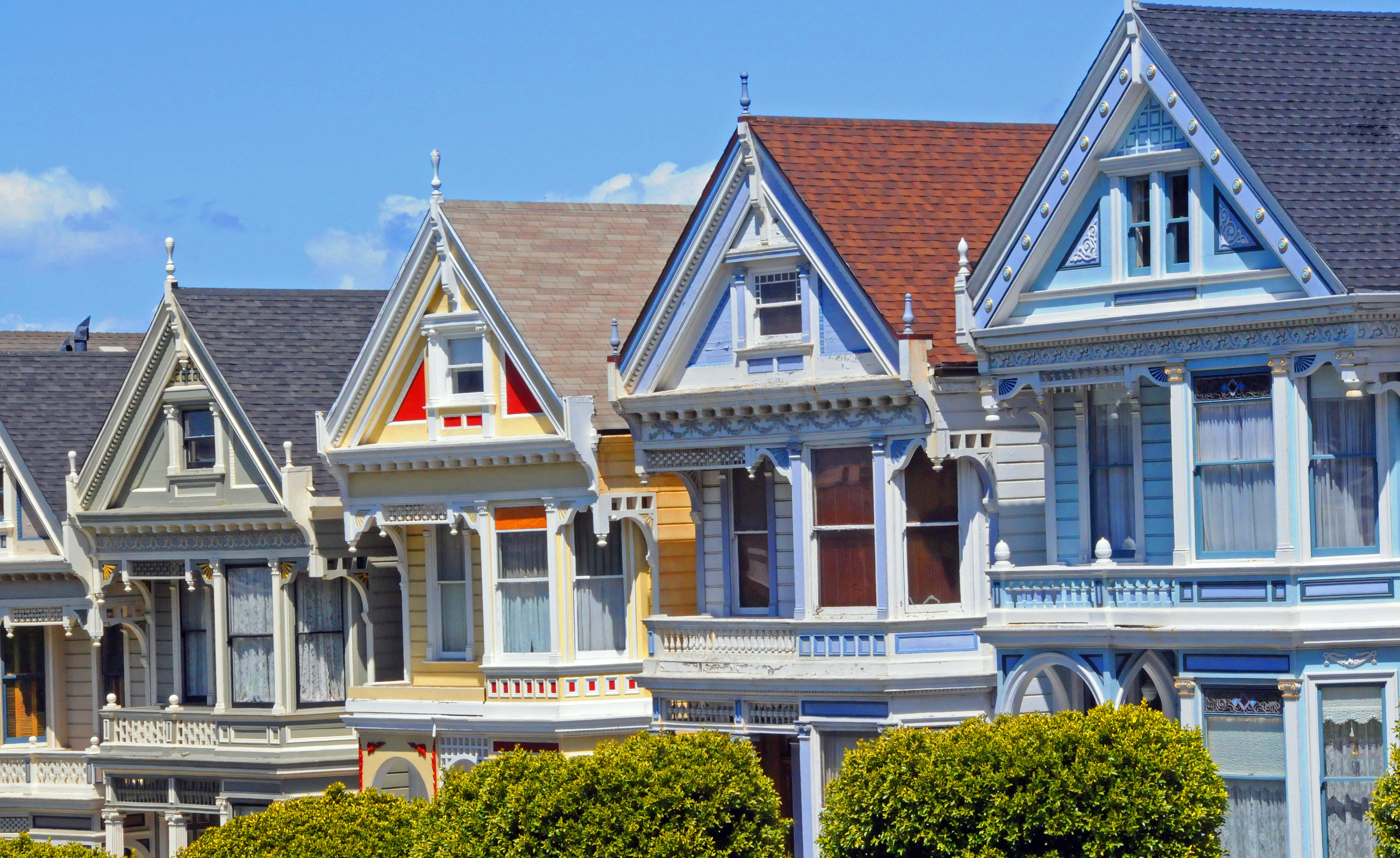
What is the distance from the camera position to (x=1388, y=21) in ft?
106

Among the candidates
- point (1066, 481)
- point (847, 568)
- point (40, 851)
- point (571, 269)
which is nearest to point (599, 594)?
point (571, 269)

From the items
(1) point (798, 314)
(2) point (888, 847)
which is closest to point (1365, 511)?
(2) point (888, 847)

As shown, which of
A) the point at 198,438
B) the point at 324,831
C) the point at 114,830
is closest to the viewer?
the point at 324,831

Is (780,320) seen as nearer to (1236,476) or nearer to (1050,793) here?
(1236,476)

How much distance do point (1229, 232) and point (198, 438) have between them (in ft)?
70.5

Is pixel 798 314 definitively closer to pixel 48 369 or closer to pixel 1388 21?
pixel 1388 21

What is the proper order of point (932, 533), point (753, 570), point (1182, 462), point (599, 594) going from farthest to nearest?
1. point (599, 594)
2. point (753, 570)
3. point (932, 533)
4. point (1182, 462)

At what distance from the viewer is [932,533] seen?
114ft

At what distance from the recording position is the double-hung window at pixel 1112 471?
1267 inches

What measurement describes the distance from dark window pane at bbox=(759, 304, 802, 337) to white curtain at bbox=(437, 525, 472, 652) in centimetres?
791

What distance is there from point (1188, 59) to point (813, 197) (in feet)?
21.0

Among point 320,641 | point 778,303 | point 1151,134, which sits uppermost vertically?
point 1151,134

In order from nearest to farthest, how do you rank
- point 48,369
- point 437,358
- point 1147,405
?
point 1147,405 → point 437,358 → point 48,369

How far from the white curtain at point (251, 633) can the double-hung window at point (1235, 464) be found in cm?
1919
